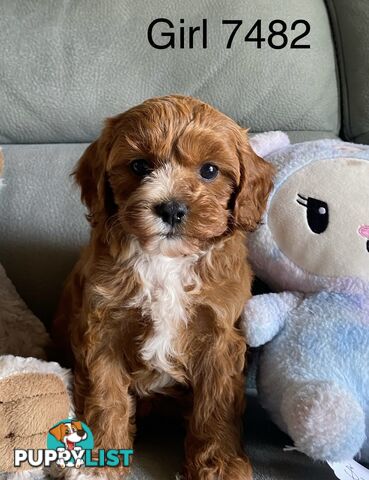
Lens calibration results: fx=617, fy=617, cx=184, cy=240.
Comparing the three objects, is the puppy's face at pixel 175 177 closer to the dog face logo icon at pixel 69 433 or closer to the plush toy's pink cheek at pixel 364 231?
the plush toy's pink cheek at pixel 364 231

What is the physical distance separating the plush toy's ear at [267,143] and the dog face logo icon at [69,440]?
0.90 metres

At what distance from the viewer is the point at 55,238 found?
204 cm

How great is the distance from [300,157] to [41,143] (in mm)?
978

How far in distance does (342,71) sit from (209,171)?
0.97m

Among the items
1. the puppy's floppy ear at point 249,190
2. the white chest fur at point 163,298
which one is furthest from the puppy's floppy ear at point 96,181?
the puppy's floppy ear at point 249,190

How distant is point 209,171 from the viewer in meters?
1.48

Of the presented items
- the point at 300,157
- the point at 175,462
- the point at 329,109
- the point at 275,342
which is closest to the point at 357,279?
the point at 275,342

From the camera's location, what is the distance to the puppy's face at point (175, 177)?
4.50ft

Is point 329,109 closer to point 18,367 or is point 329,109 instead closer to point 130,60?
point 130,60

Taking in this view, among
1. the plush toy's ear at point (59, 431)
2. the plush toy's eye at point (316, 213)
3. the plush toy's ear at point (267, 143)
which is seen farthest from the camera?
the plush toy's ear at point (267, 143)

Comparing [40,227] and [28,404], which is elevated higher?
[40,227]

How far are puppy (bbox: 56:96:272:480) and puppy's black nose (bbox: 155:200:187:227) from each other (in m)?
0.01

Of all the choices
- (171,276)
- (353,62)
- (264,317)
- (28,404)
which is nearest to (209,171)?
(171,276)

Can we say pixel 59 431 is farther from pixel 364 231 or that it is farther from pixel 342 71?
pixel 342 71
